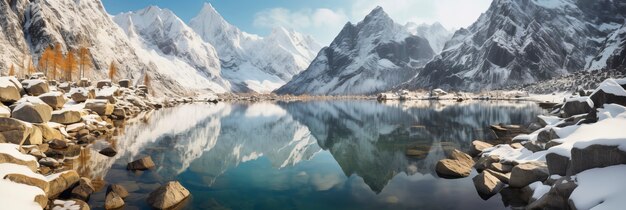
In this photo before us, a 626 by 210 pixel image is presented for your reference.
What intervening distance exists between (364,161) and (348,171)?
5064mm

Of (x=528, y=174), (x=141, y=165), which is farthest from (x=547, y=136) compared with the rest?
(x=141, y=165)

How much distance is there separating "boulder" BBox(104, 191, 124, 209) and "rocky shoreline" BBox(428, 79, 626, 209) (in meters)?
21.1

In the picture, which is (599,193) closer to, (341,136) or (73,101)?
(341,136)

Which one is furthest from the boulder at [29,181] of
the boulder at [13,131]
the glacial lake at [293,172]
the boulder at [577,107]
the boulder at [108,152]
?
the boulder at [577,107]

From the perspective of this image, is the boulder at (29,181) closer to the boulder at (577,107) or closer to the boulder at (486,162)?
the boulder at (486,162)

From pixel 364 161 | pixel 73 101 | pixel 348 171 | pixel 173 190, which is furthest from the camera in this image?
pixel 73 101

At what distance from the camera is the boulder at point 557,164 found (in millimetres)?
19047

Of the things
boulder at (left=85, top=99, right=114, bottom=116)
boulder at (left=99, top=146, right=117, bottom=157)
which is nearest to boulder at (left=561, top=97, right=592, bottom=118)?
boulder at (left=99, top=146, right=117, bottom=157)

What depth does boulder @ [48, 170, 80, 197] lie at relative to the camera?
19.1 m

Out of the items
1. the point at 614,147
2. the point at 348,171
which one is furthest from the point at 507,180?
the point at 348,171

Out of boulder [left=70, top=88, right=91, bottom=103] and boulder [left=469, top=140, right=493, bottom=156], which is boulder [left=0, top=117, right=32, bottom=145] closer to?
boulder [left=70, top=88, right=91, bottom=103]

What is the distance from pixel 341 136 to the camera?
56.6 meters

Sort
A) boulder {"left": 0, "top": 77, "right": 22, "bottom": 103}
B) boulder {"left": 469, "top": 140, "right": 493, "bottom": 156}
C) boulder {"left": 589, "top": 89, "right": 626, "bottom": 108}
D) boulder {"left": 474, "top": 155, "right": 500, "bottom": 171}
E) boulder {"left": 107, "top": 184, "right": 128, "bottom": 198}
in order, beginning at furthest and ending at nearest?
1. boulder {"left": 0, "top": 77, "right": 22, "bottom": 103}
2. boulder {"left": 469, "top": 140, "right": 493, "bottom": 156}
3. boulder {"left": 474, "top": 155, "right": 500, "bottom": 171}
4. boulder {"left": 589, "top": 89, "right": 626, "bottom": 108}
5. boulder {"left": 107, "top": 184, "right": 128, "bottom": 198}

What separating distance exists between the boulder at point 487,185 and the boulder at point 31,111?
3783cm
